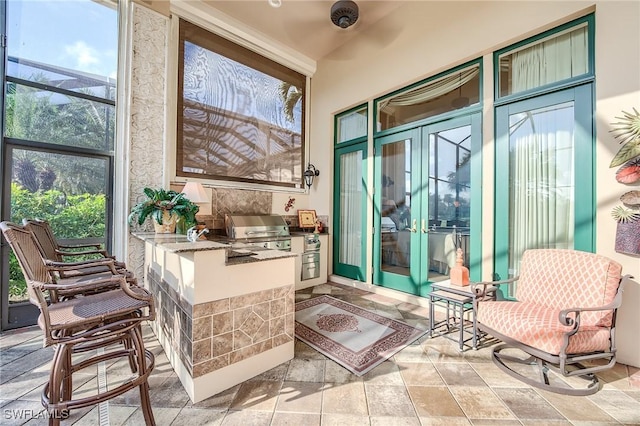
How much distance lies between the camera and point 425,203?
343 cm

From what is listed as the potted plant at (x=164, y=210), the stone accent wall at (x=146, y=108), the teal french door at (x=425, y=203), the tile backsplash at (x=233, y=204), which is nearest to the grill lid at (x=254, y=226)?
the tile backsplash at (x=233, y=204)

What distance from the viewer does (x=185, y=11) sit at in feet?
11.1

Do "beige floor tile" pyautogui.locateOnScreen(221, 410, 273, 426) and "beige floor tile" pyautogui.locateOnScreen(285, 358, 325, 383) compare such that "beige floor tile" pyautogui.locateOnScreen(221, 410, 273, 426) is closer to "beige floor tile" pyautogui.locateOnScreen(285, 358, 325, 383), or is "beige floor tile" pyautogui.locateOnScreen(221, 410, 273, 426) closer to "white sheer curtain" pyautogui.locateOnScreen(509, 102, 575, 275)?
"beige floor tile" pyautogui.locateOnScreen(285, 358, 325, 383)

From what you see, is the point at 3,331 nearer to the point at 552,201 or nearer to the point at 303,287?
the point at 303,287

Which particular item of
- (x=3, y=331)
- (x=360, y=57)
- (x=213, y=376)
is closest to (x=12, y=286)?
(x=3, y=331)

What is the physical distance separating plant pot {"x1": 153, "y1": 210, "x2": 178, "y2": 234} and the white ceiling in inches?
115

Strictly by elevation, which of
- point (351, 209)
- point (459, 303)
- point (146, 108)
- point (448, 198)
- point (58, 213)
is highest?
point (146, 108)

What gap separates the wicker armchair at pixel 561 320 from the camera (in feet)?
5.65

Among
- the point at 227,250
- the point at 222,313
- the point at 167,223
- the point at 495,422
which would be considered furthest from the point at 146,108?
the point at 495,422

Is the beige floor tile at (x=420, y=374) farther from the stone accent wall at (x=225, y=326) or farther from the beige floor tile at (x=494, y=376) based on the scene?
the stone accent wall at (x=225, y=326)

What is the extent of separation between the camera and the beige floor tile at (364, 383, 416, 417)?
1544mm

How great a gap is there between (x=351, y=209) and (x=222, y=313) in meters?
3.06

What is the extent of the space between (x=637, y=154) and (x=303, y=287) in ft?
12.4

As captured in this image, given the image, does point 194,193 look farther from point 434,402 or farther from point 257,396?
point 434,402
